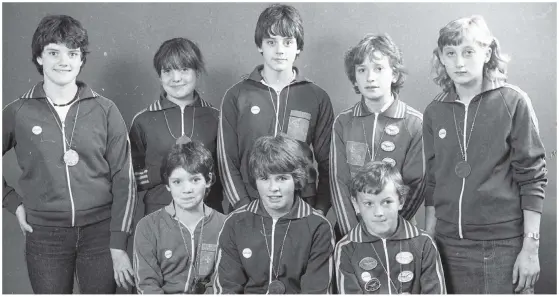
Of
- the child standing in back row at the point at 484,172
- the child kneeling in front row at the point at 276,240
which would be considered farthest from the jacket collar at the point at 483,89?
the child kneeling in front row at the point at 276,240

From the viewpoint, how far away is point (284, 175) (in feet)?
7.34

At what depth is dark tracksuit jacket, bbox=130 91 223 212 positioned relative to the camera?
2473 millimetres

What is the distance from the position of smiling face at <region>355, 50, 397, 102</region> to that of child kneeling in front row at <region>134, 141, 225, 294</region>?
24.2 inches

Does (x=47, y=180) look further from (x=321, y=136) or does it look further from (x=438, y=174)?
(x=438, y=174)

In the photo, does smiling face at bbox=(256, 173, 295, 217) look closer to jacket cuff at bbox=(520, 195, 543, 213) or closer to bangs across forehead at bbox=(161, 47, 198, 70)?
bangs across forehead at bbox=(161, 47, 198, 70)

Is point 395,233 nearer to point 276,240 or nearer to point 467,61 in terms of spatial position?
point 276,240

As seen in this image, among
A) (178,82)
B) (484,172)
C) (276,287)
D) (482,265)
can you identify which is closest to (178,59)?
(178,82)

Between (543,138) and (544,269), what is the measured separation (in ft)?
A: 1.77

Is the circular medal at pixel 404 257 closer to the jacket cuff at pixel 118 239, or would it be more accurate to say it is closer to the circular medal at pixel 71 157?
the jacket cuff at pixel 118 239

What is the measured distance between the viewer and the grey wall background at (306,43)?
2688 millimetres

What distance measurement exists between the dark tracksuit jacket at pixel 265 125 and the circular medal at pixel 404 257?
0.39 m

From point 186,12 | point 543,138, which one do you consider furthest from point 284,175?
point 543,138

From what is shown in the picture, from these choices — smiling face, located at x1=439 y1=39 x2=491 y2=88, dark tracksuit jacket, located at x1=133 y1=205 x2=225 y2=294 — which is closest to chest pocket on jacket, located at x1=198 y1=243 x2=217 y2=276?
dark tracksuit jacket, located at x1=133 y1=205 x2=225 y2=294

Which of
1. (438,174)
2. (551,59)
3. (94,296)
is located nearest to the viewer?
(438,174)
